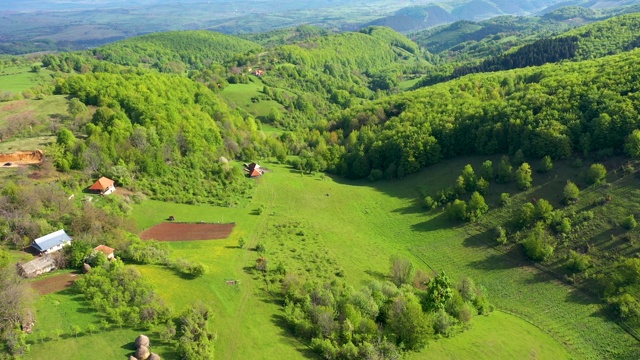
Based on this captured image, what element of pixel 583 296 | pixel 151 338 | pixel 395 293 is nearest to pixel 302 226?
pixel 395 293

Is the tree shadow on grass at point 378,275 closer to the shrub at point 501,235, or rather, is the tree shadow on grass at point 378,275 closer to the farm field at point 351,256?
the farm field at point 351,256

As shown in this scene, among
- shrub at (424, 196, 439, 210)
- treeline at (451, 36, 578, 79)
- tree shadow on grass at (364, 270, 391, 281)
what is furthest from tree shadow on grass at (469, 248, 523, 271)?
treeline at (451, 36, 578, 79)

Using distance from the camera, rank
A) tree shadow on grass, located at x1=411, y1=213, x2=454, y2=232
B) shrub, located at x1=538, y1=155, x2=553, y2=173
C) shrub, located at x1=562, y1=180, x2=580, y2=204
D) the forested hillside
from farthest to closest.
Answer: the forested hillside < shrub, located at x1=538, y1=155, x2=553, y2=173 < tree shadow on grass, located at x1=411, y1=213, x2=454, y2=232 < shrub, located at x1=562, y1=180, x2=580, y2=204

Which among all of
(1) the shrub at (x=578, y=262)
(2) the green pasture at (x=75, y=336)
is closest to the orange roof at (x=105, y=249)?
(2) the green pasture at (x=75, y=336)

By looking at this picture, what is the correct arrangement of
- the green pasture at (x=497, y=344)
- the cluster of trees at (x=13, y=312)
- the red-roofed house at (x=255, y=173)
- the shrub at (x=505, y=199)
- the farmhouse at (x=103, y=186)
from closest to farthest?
1. the cluster of trees at (x=13, y=312)
2. the green pasture at (x=497, y=344)
3. the farmhouse at (x=103, y=186)
4. the shrub at (x=505, y=199)
5. the red-roofed house at (x=255, y=173)

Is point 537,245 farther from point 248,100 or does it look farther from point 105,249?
point 248,100

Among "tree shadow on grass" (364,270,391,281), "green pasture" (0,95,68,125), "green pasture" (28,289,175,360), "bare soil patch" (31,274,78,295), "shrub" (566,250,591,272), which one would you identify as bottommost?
"tree shadow on grass" (364,270,391,281)

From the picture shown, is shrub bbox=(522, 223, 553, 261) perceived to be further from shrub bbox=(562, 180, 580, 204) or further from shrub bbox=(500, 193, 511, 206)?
shrub bbox=(500, 193, 511, 206)

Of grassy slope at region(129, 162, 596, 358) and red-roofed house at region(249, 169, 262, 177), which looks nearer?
grassy slope at region(129, 162, 596, 358)
